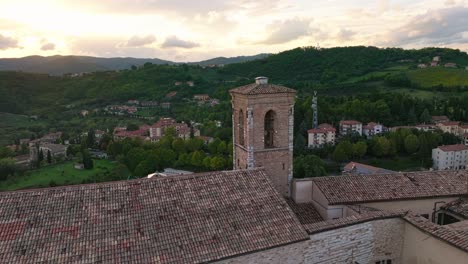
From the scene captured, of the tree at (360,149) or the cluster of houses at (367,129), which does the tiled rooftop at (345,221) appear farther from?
the cluster of houses at (367,129)

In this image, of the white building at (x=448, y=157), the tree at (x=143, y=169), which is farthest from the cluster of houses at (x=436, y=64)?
the tree at (x=143, y=169)

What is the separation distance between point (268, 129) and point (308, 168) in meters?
29.1

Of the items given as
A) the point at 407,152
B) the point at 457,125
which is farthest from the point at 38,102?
the point at 457,125

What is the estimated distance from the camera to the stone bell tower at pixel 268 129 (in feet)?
52.5

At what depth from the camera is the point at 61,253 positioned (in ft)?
31.1

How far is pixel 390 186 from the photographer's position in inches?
628

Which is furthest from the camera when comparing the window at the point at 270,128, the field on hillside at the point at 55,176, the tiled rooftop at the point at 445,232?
the field on hillside at the point at 55,176

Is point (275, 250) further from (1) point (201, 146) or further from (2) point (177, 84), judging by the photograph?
(2) point (177, 84)

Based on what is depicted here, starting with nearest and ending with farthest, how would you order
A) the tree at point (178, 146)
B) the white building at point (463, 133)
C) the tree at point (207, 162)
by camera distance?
the tree at point (207, 162) < the tree at point (178, 146) < the white building at point (463, 133)

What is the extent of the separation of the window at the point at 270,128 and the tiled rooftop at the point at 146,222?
4.50 m

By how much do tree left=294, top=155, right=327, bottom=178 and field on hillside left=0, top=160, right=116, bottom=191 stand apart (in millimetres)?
27015

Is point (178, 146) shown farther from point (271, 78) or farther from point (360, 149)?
point (271, 78)

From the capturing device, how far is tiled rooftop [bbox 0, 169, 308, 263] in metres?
9.67

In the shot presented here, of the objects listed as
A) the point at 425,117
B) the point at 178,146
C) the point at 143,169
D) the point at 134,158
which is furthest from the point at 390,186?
the point at 425,117
